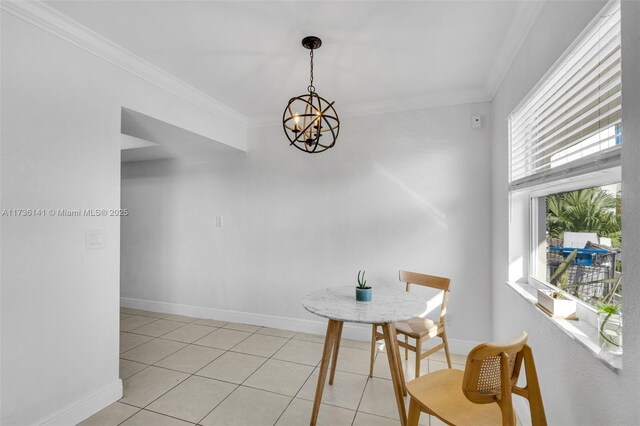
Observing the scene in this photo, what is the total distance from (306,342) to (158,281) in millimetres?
2245

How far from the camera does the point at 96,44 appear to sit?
2.04m

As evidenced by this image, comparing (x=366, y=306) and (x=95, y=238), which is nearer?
(x=366, y=306)

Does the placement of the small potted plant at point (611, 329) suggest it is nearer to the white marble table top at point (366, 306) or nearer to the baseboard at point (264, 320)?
the white marble table top at point (366, 306)

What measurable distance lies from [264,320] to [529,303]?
270 cm

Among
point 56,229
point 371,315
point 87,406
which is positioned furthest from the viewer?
point 87,406

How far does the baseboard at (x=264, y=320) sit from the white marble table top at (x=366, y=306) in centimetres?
110

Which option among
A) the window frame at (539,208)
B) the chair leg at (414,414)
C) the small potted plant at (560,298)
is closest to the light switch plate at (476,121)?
the window frame at (539,208)

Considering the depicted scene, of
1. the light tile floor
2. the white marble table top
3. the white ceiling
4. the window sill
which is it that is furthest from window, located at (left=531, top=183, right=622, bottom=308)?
the light tile floor

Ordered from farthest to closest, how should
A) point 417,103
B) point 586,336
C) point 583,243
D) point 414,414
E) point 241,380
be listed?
point 417,103
point 241,380
point 583,243
point 414,414
point 586,336

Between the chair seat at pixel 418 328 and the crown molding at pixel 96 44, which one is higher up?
the crown molding at pixel 96 44

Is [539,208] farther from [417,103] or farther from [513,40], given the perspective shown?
[417,103]

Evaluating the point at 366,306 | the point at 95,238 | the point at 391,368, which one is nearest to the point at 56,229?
the point at 95,238

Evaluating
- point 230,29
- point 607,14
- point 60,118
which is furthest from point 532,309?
point 60,118

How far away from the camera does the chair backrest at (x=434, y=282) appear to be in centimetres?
242
